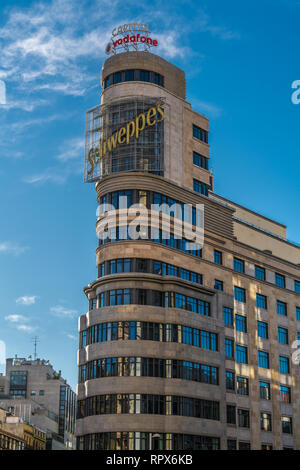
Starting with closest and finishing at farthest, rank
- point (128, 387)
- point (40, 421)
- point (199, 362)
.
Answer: point (128, 387), point (199, 362), point (40, 421)

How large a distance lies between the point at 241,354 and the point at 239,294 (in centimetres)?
760

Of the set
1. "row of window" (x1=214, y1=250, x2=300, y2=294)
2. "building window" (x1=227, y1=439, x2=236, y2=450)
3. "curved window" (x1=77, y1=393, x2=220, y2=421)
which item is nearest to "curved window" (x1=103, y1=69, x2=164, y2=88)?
"row of window" (x1=214, y1=250, x2=300, y2=294)

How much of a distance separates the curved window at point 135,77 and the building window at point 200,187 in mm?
12810

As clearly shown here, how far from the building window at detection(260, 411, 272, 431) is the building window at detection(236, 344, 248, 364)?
6.70 m

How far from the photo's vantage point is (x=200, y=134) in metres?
93.4

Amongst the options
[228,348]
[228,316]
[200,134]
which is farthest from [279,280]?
[200,134]

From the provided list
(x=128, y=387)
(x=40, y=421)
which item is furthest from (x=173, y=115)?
(x=40, y=421)

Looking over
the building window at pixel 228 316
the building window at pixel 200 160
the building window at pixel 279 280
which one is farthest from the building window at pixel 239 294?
the building window at pixel 200 160

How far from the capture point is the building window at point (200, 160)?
9132cm

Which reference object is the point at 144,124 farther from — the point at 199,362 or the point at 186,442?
the point at 186,442

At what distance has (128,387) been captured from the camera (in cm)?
7444

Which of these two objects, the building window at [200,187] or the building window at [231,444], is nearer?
the building window at [231,444]

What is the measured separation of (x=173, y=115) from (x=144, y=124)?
6.56 meters

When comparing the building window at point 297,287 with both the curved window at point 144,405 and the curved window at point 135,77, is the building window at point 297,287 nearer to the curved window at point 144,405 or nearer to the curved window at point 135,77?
the curved window at point 144,405
